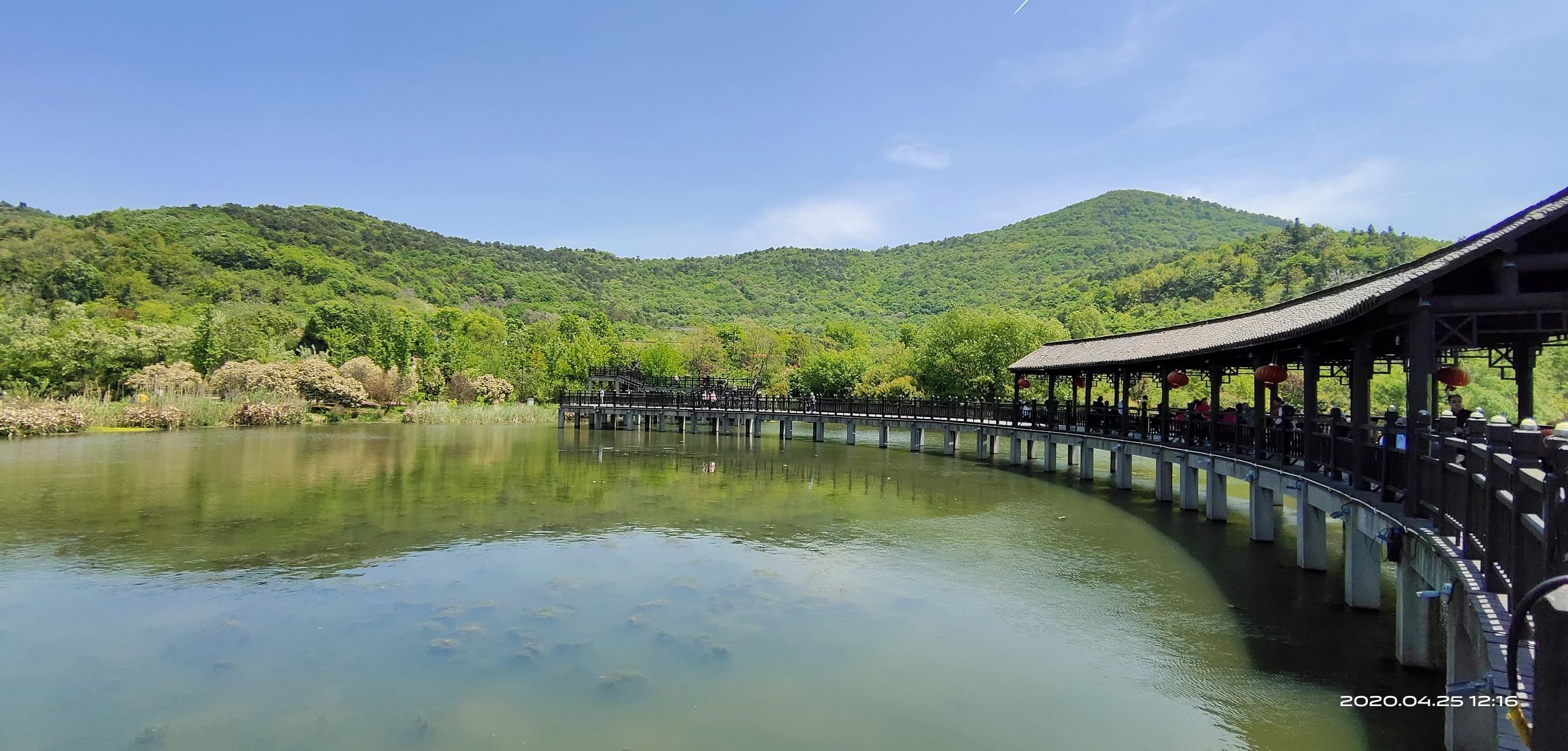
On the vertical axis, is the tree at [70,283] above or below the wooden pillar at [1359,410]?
above

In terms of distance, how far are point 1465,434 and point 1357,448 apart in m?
2.54

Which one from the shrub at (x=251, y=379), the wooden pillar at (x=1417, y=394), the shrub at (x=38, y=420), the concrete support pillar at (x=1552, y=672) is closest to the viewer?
the concrete support pillar at (x=1552, y=672)

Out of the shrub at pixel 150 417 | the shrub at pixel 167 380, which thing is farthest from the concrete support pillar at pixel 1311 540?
the shrub at pixel 167 380

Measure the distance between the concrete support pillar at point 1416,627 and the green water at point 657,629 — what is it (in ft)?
0.61

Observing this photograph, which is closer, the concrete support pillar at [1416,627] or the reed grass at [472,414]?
the concrete support pillar at [1416,627]

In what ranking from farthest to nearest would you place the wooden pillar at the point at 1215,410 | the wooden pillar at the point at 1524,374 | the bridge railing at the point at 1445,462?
the wooden pillar at the point at 1215,410, the wooden pillar at the point at 1524,374, the bridge railing at the point at 1445,462

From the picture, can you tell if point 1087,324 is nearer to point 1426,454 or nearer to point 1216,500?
point 1216,500

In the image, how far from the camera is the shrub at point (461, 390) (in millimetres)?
53688

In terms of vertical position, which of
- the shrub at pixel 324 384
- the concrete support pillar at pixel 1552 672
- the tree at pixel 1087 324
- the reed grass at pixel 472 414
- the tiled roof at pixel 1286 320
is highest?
the tree at pixel 1087 324

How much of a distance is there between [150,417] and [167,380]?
20.5 feet

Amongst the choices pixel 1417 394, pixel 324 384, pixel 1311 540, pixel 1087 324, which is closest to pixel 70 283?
pixel 324 384

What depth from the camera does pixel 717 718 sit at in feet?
24.1

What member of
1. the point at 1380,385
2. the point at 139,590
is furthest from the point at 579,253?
the point at 139,590

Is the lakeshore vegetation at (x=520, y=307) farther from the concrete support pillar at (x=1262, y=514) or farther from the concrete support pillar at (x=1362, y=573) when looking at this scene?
the concrete support pillar at (x=1362, y=573)
